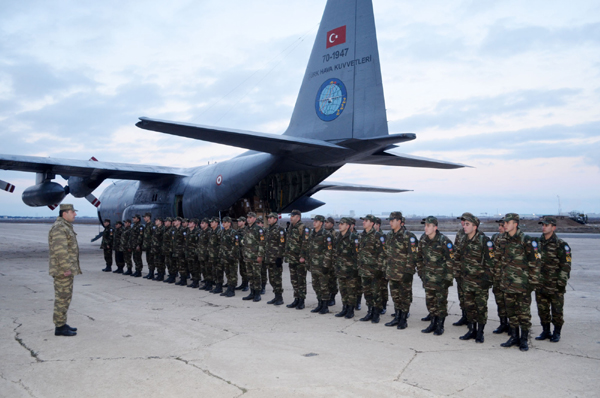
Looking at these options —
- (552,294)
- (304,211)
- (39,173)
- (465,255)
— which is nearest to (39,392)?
(465,255)

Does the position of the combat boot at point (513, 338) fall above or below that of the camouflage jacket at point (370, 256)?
below

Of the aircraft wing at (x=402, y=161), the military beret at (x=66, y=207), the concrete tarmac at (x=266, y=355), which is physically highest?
the aircraft wing at (x=402, y=161)

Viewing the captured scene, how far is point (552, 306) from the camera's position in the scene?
5.66 m

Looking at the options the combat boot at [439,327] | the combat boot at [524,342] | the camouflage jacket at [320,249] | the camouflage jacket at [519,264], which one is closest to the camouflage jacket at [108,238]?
the camouflage jacket at [320,249]

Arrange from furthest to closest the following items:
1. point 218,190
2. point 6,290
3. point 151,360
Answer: point 218,190, point 6,290, point 151,360

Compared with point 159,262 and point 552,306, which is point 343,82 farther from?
point 552,306

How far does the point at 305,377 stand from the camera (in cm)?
427

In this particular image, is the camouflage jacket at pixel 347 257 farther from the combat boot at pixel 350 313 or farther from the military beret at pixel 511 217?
the military beret at pixel 511 217

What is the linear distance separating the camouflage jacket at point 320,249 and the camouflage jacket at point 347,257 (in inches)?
6.6

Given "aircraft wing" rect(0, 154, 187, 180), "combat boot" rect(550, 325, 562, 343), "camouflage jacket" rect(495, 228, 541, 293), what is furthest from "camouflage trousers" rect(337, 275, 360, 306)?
"aircraft wing" rect(0, 154, 187, 180)

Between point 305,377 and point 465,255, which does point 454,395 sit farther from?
point 465,255

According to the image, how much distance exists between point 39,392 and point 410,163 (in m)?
11.6

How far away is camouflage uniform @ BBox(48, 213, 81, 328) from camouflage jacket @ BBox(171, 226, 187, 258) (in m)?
4.35

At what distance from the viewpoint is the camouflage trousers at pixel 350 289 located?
7082mm
